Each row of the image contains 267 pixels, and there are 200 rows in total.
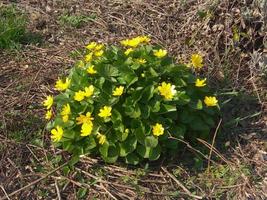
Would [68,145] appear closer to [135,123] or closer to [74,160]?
[74,160]

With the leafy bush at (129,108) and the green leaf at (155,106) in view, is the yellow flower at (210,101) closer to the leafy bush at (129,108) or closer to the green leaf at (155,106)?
the leafy bush at (129,108)

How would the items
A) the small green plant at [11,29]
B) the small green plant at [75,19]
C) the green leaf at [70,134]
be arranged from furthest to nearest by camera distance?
1. the small green plant at [75,19]
2. the small green plant at [11,29]
3. the green leaf at [70,134]

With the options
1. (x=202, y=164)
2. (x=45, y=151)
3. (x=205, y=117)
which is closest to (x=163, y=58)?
(x=205, y=117)

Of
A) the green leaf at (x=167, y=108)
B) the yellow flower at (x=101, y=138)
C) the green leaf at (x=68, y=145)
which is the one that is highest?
the green leaf at (x=167, y=108)

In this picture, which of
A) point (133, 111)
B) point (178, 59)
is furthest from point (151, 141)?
point (178, 59)

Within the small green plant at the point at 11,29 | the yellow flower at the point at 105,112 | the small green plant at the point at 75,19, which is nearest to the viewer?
the yellow flower at the point at 105,112

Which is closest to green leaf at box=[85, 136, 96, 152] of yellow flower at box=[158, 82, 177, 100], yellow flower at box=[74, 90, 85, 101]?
yellow flower at box=[74, 90, 85, 101]

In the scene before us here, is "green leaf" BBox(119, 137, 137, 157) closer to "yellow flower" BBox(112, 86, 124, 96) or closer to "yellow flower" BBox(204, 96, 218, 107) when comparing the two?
"yellow flower" BBox(112, 86, 124, 96)

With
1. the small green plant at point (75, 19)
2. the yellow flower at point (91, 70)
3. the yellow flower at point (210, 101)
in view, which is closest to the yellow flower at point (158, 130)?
the yellow flower at point (210, 101)
